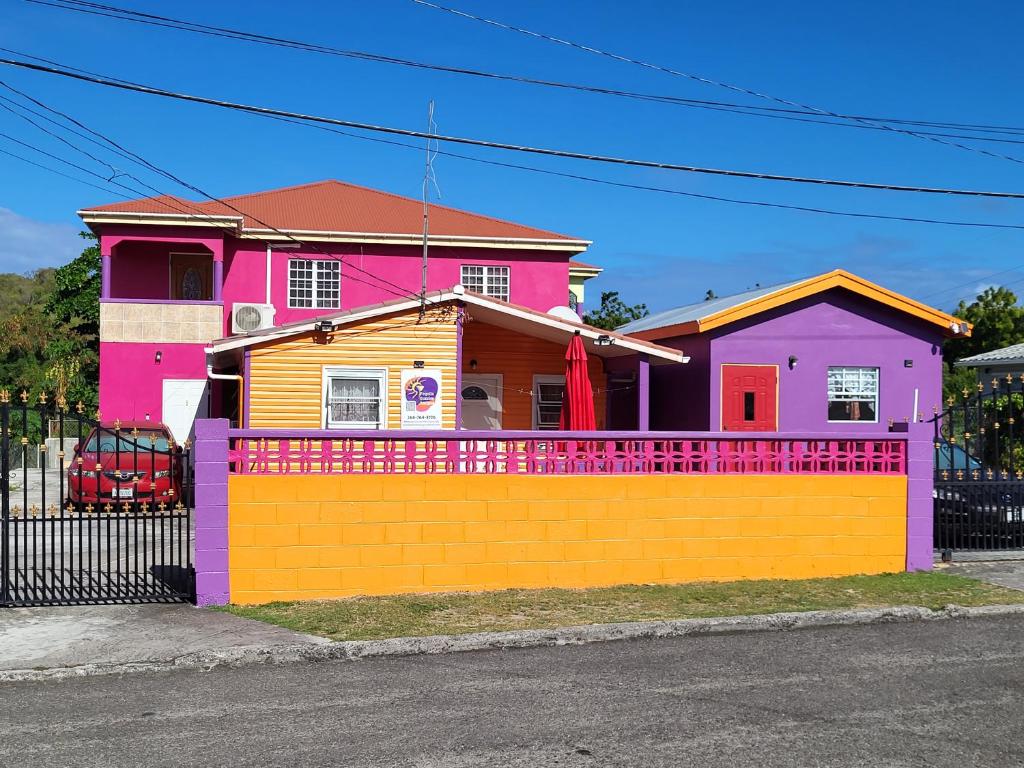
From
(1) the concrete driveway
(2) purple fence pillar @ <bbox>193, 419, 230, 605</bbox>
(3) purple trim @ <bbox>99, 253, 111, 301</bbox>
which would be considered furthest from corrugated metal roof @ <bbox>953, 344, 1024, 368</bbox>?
(1) the concrete driveway

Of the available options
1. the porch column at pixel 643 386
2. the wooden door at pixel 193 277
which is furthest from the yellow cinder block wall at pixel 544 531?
the wooden door at pixel 193 277

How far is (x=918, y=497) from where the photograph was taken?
10.7 meters

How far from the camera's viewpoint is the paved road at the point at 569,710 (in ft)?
17.4

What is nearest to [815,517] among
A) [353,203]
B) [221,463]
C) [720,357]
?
[221,463]

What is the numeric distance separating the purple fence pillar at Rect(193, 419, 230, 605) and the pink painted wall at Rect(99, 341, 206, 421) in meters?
12.7

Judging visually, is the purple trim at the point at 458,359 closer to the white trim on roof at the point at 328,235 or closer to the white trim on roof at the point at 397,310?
the white trim on roof at the point at 397,310

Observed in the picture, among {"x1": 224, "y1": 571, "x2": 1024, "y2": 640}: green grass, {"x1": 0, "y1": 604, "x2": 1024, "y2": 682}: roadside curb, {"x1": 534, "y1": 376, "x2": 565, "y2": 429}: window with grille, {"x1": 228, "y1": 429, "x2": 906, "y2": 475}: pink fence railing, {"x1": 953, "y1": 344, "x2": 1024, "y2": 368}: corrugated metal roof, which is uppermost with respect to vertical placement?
{"x1": 953, "y1": 344, "x2": 1024, "y2": 368}: corrugated metal roof

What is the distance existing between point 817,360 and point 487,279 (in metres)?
8.69

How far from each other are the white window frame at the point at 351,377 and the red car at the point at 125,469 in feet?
8.04

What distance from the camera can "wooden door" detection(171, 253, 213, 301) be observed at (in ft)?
75.4

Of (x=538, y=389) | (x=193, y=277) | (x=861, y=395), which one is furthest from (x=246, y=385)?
(x=861, y=395)

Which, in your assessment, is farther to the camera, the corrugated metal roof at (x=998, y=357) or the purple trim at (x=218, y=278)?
the corrugated metal roof at (x=998, y=357)

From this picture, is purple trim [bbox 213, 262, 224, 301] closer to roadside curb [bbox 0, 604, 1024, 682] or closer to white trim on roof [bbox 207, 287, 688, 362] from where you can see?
white trim on roof [bbox 207, 287, 688, 362]

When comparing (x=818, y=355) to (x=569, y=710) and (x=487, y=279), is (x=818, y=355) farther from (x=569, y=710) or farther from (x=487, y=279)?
(x=569, y=710)
